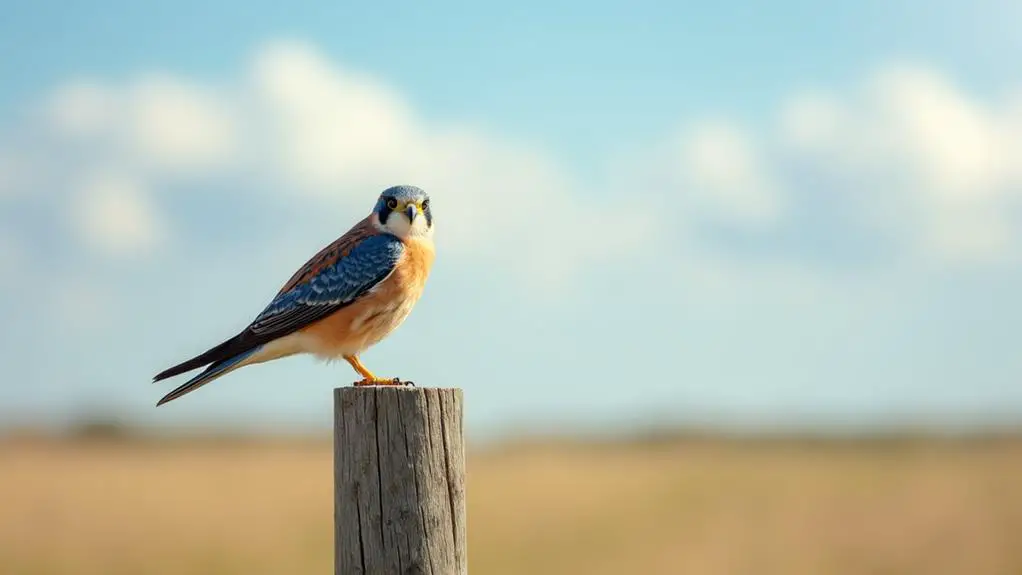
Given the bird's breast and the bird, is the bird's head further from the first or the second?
the bird's breast

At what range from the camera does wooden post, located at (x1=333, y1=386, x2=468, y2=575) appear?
15.3 ft

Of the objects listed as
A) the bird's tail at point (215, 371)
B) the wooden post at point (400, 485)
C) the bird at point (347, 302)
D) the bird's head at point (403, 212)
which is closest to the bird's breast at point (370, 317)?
the bird at point (347, 302)

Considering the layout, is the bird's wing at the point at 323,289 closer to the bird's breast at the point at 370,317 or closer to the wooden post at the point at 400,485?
the bird's breast at the point at 370,317

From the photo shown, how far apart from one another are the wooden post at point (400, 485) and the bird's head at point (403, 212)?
2844mm

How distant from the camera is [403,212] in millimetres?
7500

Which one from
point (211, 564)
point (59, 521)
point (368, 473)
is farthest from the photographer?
point (59, 521)

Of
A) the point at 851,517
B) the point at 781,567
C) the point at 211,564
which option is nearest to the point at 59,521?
the point at 211,564

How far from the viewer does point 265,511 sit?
1934 centimetres

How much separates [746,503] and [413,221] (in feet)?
51.6

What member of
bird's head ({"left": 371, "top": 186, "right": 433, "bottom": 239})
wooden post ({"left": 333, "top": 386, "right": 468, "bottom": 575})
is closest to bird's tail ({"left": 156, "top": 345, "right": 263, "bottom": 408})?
bird's head ({"left": 371, "top": 186, "right": 433, "bottom": 239})

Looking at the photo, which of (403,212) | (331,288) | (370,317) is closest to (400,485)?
(370,317)

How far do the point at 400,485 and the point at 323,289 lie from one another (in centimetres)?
284

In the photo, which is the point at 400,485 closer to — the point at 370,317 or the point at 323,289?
the point at 370,317

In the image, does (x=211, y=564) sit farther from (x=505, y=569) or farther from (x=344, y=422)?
(x=344, y=422)
